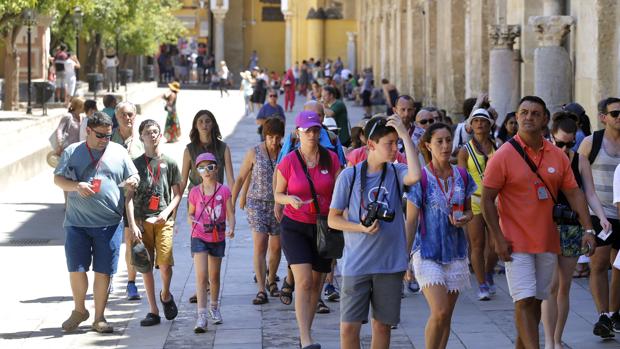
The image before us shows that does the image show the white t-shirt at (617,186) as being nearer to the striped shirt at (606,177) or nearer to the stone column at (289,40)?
the striped shirt at (606,177)

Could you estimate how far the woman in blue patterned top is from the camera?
317 inches

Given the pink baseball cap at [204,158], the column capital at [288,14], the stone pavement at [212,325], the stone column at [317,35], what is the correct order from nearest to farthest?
the stone pavement at [212,325], the pink baseball cap at [204,158], the stone column at [317,35], the column capital at [288,14]

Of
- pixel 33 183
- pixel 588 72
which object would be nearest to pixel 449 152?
pixel 588 72

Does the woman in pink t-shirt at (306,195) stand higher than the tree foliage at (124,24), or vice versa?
the tree foliage at (124,24)

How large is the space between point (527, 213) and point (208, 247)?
299cm

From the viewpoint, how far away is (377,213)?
7.68 metres

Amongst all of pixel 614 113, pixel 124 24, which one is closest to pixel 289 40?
pixel 124 24

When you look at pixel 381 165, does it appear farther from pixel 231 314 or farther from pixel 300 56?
pixel 300 56

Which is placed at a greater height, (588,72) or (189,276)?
(588,72)

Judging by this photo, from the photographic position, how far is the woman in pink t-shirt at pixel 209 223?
10.4 metres

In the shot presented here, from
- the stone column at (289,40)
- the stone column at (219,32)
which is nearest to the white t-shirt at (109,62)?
the stone column at (289,40)

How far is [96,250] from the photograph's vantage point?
400 inches

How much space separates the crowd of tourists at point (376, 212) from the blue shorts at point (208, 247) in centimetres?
1

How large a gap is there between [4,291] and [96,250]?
2343mm
